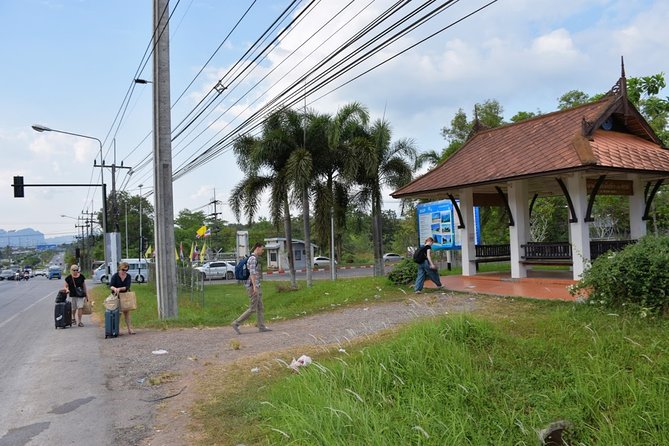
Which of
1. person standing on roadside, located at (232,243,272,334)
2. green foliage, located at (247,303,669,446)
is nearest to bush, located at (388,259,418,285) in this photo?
person standing on roadside, located at (232,243,272,334)

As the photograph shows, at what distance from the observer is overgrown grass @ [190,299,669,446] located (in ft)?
13.7

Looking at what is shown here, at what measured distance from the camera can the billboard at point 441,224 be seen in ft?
69.4

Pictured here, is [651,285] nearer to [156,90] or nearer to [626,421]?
[626,421]

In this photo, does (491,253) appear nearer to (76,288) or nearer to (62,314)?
(76,288)

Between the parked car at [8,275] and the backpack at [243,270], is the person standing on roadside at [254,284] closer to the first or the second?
the backpack at [243,270]

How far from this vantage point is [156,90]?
15.1 m

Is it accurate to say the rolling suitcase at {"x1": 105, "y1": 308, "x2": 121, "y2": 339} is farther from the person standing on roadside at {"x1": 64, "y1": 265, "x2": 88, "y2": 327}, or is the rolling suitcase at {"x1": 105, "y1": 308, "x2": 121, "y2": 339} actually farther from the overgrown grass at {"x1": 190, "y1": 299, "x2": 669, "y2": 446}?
the overgrown grass at {"x1": 190, "y1": 299, "x2": 669, "y2": 446}

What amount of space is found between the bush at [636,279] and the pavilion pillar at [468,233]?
8638 mm

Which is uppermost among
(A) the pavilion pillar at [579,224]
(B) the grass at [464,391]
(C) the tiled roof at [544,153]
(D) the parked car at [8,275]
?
(C) the tiled roof at [544,153]

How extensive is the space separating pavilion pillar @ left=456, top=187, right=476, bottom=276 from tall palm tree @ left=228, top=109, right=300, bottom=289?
767 centimetres

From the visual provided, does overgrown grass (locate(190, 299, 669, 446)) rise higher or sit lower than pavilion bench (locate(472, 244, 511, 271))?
lower

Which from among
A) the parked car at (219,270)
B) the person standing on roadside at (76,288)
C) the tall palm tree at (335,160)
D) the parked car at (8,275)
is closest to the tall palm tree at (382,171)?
the tall palm tree at (335,160)

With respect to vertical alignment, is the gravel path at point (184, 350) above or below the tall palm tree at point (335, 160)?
below

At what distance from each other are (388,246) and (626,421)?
7124 centimetres
